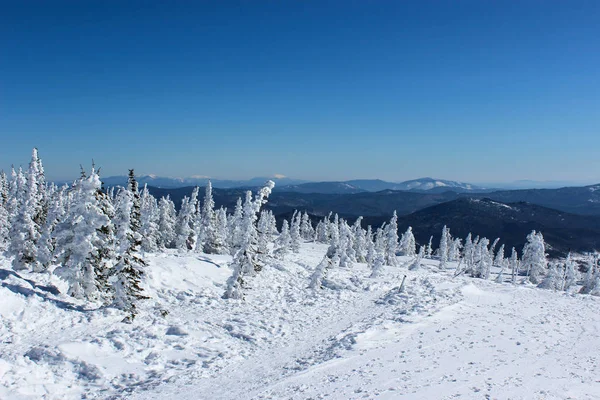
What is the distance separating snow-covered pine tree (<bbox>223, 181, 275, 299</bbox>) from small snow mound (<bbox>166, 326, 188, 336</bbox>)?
837 cm

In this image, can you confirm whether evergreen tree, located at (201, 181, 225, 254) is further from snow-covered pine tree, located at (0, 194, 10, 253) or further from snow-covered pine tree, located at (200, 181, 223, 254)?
snow-covered pine tree, located at (0, 194, 10, 253)

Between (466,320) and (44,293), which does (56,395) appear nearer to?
(44,293)

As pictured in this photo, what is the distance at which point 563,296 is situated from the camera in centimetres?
3581

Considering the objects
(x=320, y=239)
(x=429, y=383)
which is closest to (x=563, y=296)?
(x=429, y=383)

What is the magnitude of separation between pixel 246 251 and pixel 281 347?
33.9ft

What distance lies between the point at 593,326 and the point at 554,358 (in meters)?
10.3

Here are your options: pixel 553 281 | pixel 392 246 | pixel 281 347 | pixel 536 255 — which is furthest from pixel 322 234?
pixel 281 347

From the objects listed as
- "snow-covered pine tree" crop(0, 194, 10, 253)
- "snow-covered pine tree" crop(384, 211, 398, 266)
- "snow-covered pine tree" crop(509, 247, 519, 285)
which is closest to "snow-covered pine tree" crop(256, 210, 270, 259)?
"snow-covered pine tree" crop(384, 211, 398, 266)

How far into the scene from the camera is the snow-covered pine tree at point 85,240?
19.3 metres

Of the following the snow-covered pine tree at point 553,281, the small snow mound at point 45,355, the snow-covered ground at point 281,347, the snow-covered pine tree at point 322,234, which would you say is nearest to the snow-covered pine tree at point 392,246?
the snow-covered pine tree at point 553,281

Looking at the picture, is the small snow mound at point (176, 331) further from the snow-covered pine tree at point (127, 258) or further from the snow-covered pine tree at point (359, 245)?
the snow-covered pine tree at point (359, 245)

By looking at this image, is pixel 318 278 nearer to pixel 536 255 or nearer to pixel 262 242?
pixel 262 242

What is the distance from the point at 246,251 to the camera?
2773 cm

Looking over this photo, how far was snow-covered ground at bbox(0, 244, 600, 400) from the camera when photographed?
1305 cm
